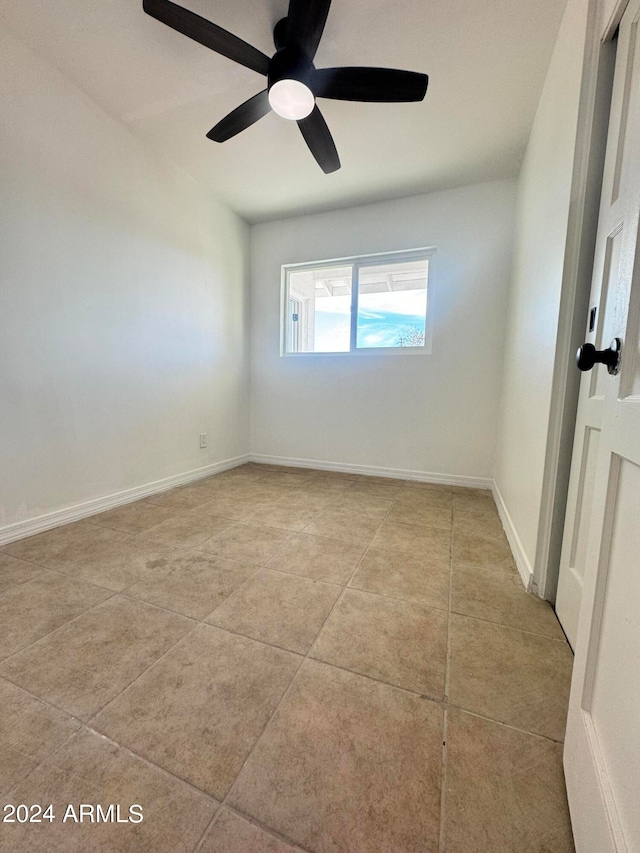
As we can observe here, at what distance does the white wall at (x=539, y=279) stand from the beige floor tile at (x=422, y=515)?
392 mm

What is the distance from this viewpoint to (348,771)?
79cm

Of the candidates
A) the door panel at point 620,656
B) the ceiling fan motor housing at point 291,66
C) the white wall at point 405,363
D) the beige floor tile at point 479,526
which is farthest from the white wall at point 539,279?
the ceiling fan motor housing at point 291,66

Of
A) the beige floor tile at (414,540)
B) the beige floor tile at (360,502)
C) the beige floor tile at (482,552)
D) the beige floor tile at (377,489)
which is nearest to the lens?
the beige floor tile at (482,552)

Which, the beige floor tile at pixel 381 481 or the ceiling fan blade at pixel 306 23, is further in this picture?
the beige floor tile at pixel 381 481

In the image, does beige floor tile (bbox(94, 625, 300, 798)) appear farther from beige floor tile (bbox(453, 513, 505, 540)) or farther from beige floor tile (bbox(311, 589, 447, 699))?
beige floor tile (bbox(453, 513, 505, 540))

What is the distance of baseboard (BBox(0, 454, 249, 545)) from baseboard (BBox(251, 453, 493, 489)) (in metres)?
0.77

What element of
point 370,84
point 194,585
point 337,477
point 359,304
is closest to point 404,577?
point 194,585

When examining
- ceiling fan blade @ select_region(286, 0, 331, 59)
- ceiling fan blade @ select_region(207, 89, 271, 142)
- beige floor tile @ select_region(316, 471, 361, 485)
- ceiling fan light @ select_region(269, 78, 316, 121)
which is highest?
ceiling fan blade @ select_region(286, 0, 331, 59)

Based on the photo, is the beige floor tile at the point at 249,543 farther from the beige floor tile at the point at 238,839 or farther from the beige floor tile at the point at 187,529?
the beige floor tile at the point at 238,839

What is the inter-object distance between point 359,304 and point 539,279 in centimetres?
187

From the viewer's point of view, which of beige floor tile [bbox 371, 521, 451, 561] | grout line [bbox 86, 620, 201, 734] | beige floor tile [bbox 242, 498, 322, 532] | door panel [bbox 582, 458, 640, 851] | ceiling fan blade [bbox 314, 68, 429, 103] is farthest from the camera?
beige floor tile [bbox 242, 498, 322, 532]

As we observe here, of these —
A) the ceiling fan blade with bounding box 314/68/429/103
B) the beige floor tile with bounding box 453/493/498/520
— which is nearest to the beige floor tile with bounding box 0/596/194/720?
the beige floor tile with bounding box 453/493/498/520

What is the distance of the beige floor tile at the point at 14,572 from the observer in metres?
1.51

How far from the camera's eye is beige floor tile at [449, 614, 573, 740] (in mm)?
943
